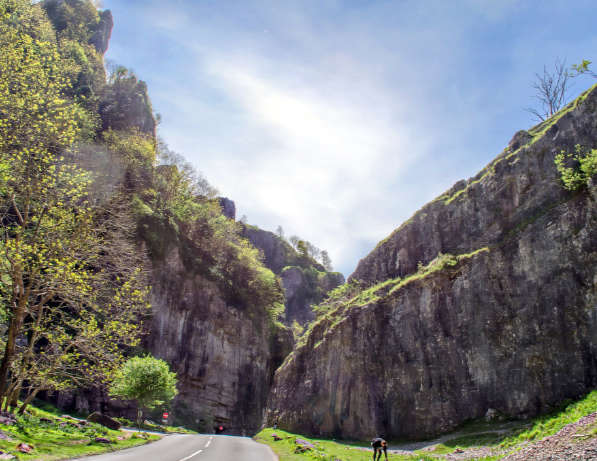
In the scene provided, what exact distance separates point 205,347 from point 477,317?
37227 mm

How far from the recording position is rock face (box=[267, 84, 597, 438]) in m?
24.8

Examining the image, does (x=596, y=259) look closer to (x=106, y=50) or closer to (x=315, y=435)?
(x=315, y=435)

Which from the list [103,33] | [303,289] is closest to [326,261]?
[303,289]

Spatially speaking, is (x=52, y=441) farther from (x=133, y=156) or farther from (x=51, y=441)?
(x=133, y=156)

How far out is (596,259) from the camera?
80.3 ft

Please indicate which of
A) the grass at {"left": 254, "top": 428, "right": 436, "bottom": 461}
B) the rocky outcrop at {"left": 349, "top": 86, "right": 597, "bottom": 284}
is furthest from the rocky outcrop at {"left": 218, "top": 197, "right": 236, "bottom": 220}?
the grass at {"left": 254, "top": 428, "right": 436, "bottom": 461}

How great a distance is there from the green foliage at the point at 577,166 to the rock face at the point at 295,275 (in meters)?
75.3

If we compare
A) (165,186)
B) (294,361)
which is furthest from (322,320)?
(165,186)

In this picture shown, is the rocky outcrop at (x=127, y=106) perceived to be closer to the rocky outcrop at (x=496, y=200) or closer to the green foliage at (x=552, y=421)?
the rocky outcrop at (x=496, y=200)

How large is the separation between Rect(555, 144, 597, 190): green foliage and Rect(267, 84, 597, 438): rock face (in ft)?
2.83

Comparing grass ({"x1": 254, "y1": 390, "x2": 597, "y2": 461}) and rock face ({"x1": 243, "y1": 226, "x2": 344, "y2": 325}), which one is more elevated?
rock face ({"x1": 243, "y1": 226, "x2": 344, "y2": 325})

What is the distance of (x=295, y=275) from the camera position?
103 m

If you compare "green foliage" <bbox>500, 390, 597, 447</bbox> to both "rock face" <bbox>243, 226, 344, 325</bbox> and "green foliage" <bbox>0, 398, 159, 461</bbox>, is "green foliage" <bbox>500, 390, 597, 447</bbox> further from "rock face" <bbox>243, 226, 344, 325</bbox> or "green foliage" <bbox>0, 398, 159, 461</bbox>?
"rock face" <bbox>243, 226, 344, 325</bbox>

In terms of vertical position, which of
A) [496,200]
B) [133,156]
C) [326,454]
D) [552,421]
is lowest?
[326,454]
